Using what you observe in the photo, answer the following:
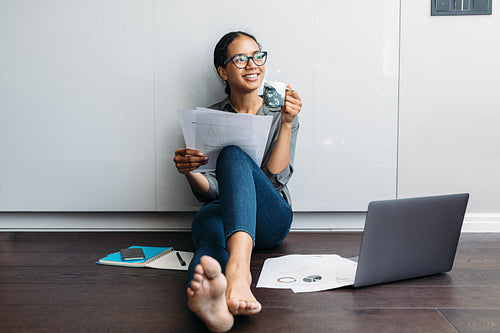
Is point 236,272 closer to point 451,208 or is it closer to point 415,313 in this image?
point 415,313

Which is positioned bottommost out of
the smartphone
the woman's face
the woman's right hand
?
the smartphone

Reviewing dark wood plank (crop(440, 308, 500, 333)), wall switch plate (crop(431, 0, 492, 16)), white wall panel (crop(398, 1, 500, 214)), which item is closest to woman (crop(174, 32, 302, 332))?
dark wood plank (crop(440, 308, 500, 333))

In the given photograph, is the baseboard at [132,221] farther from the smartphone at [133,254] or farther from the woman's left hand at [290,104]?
the woman's left hand at [290,104]

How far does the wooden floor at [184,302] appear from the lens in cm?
124

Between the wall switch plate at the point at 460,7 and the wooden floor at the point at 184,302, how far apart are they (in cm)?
127

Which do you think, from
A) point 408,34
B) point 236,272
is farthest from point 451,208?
point 408,34

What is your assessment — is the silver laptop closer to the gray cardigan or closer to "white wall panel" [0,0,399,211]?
the gray cardigan

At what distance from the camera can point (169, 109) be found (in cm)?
243

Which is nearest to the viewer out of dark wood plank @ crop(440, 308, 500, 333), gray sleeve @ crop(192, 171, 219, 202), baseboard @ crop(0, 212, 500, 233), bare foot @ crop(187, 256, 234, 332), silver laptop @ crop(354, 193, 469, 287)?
bare foot @ crop(187, 256, 234, 332)

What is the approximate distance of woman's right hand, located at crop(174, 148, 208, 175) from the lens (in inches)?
66.3

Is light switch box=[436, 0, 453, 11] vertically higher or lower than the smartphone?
higher

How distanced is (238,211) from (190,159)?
15.3 inches

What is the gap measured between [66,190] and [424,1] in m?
2.21

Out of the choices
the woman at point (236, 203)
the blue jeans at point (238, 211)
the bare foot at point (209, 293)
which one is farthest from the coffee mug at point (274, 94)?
the bare foot at point (209, 293)
